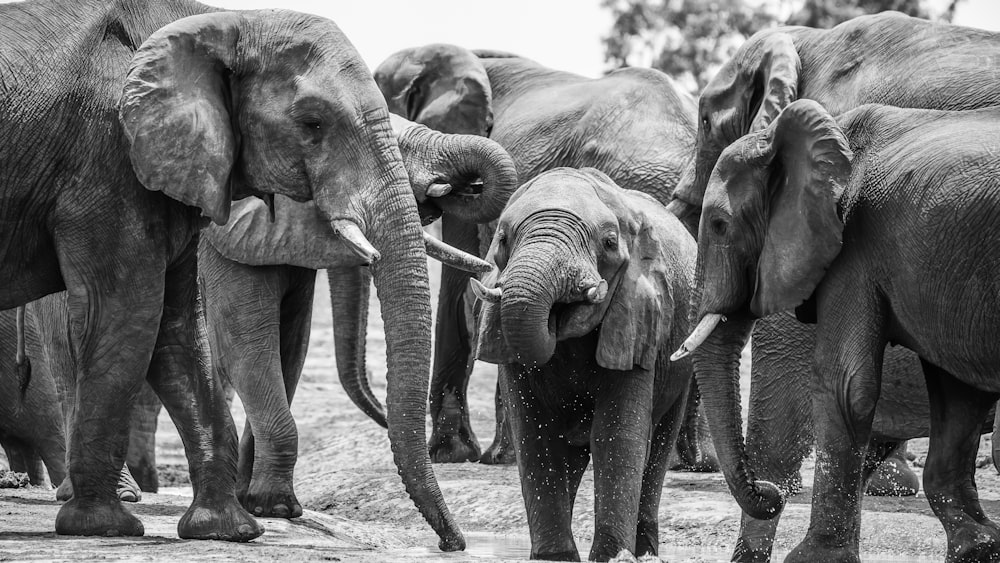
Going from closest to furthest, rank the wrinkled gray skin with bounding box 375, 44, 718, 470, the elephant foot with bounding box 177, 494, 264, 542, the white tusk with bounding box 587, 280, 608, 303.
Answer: the white tusk with bounding box 587, 280, 608, 303, the elephant foot with bounding box 177, 494, 264, 542, the wrinkled gray skin with bounding box 375, 44, 718, 470

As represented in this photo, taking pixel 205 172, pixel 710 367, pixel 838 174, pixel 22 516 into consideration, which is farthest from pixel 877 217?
pixel 22 516

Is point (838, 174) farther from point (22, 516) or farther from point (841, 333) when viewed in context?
point (22, 516)

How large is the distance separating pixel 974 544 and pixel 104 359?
3.57 m

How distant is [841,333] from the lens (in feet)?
23.5

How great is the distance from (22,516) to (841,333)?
3735 mm

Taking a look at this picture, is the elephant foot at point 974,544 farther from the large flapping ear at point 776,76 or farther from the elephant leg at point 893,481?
the elephant leg at point 893,481

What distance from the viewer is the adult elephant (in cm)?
739

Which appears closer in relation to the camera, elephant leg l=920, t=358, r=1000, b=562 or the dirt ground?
the dirt ground

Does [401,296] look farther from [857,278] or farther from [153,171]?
[857,278]

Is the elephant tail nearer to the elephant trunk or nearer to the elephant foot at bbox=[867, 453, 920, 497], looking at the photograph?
the elephant trunk

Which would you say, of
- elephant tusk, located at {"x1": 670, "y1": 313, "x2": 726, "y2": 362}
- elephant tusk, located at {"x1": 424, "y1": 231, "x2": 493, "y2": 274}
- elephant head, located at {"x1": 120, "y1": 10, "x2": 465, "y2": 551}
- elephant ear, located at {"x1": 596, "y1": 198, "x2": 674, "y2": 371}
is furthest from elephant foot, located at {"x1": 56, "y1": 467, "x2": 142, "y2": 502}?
elephant tusk, located at {"x1": 670, "y1": 313, "x2": 726, "y2": 362}

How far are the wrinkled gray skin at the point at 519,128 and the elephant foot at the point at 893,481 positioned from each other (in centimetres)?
128

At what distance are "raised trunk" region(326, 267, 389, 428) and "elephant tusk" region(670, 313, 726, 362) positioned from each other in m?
3.57

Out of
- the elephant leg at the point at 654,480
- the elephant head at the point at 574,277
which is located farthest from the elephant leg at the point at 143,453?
the elephant head at the point at 574,277
